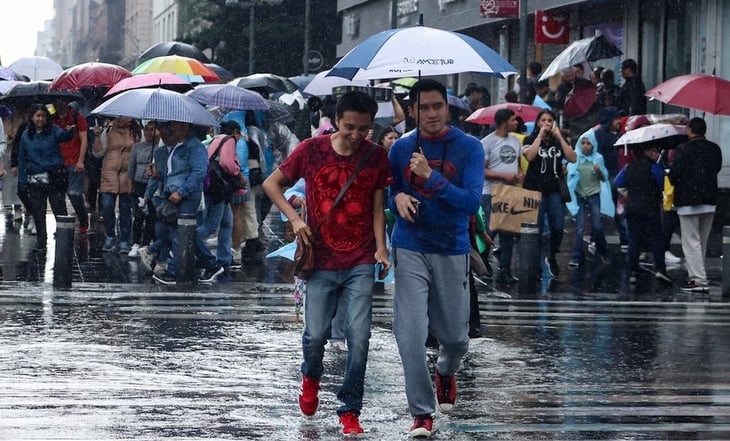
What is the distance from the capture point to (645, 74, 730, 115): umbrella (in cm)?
1614

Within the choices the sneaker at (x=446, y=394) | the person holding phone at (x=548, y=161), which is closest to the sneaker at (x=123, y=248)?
the person holding phone at (x=548, y=161)

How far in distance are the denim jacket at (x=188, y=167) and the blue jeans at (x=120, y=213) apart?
9.95ft

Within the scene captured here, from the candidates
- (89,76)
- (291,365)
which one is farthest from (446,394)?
(89,76)

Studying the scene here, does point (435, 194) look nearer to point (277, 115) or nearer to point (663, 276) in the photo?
point (663, 276)

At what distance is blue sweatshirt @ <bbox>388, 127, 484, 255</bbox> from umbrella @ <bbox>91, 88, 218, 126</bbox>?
6889 millimetres

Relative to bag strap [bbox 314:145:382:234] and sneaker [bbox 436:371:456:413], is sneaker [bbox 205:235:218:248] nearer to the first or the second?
sneaker [bbox 436:371:456:413]

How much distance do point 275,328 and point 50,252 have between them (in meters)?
6.61

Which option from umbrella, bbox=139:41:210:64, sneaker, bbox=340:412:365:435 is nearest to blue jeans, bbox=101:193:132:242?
umbrella, bbox=139:41:210:64

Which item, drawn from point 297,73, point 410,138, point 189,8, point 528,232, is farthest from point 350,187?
point 189,8

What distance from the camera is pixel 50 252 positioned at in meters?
17.9

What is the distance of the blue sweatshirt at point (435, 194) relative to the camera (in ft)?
25.6

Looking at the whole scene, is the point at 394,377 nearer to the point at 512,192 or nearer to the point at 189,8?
the point at 512,192

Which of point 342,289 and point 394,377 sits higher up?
point 342,289

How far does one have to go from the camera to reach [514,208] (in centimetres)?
1599
